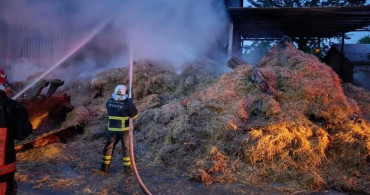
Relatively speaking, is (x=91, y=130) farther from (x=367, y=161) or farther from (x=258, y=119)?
(x=367, y=161)

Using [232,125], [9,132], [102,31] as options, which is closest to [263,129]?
[232,125]

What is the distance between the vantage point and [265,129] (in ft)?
20.6

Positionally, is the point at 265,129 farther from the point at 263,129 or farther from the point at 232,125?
the point at 232,125

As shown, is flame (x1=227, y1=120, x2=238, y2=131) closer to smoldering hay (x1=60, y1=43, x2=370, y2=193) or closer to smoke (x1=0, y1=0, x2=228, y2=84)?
smoldering hay (x1=60, y1=43, x2=370, y2=193)

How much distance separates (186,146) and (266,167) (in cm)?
157

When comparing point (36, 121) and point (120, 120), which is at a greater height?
point (120, 120)

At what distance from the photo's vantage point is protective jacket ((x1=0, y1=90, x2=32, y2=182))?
123 inches

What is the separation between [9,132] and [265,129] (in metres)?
4.44

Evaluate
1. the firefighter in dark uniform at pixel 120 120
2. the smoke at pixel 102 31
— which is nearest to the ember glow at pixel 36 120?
the firefighter in dark uniform at pixel 120 120

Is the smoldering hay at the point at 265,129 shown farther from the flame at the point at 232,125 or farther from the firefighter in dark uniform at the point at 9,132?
the firefighter in dark uniform at the point at 9,132

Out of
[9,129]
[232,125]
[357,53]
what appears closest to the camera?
[9,129]

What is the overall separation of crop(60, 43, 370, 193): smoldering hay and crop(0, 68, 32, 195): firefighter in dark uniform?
9.73 ft

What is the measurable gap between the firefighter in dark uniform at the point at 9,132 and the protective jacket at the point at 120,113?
2479 mm

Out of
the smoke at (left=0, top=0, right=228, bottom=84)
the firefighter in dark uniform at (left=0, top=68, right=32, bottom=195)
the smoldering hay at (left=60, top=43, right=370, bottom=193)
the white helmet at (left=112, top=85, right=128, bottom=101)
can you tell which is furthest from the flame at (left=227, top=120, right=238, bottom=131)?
the smoke at (left=0, top=0, right=228, bottom=84)
